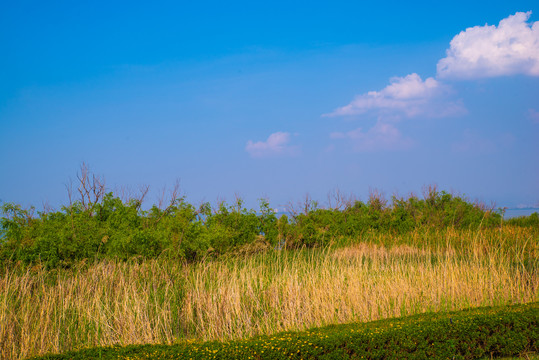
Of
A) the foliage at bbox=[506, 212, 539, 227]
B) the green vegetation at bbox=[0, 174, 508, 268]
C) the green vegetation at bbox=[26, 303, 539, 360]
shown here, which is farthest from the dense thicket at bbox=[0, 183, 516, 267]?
the green vegetation at bbox=[26, 303, 539, 360]

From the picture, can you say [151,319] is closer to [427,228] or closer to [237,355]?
[237,355]

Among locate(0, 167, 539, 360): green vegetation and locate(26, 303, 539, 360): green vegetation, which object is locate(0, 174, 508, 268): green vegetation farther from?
locate(26, 303, 539, 360): green vegetation

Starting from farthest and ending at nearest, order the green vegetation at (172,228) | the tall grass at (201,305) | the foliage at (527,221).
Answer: the foliage at (527,221) → the green vegetation at (172,228) → the tall grass at (201,305)

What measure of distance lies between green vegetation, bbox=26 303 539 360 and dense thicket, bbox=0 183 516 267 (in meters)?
5.45

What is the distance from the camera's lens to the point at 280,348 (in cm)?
505

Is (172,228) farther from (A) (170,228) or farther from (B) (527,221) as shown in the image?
(B) (527,221)

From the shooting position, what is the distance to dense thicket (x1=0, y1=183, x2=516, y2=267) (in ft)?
36.1

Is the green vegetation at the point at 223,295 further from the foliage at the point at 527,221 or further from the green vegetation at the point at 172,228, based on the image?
the foliage at the point at 527,221

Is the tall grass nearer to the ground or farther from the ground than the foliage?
nearer to the ground

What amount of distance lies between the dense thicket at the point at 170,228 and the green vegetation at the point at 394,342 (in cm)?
545

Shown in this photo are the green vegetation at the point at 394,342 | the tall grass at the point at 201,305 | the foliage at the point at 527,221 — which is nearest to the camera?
the green vegetation at the point at 394,342

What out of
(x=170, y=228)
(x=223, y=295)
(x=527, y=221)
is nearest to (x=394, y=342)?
(x=223, y=295)

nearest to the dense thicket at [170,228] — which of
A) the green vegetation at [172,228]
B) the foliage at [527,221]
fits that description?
the green vegetation at [172,228]

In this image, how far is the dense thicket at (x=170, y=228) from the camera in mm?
11008
